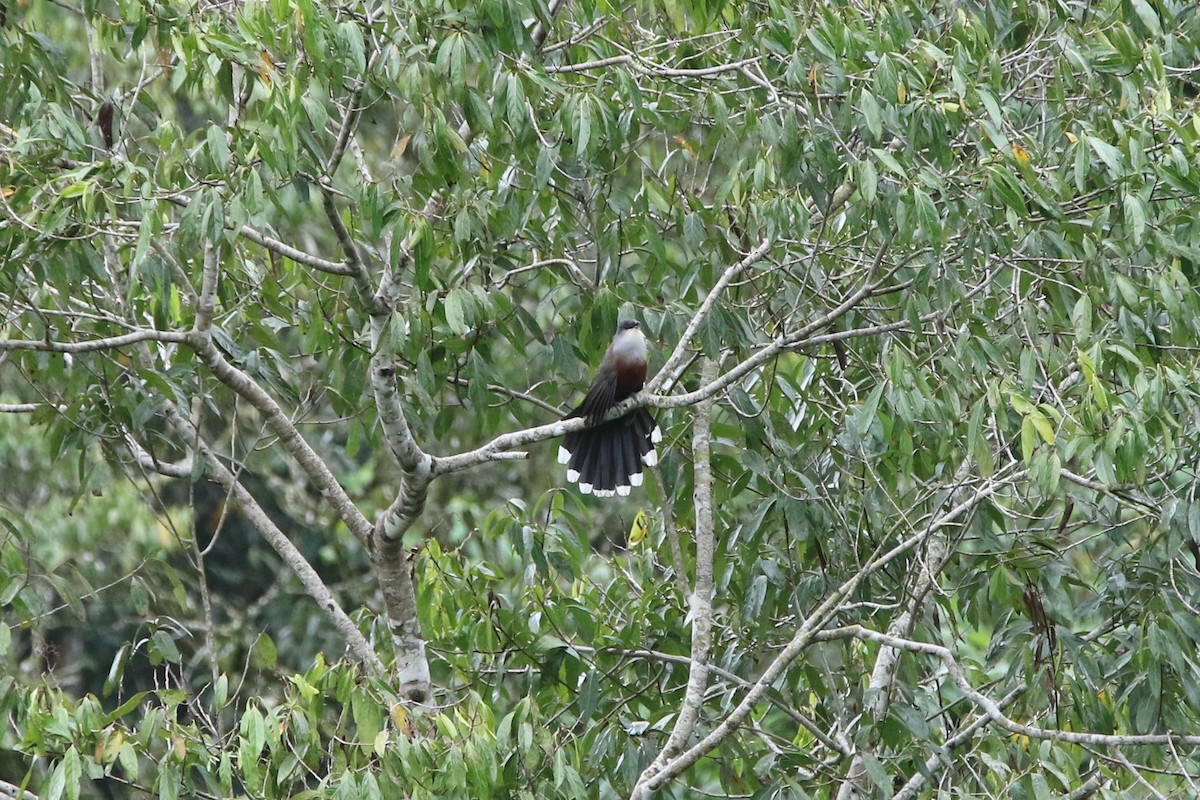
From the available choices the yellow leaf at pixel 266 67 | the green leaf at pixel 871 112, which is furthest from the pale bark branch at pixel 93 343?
the green leaf at pixel 871 112

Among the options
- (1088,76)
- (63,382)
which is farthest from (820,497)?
(63,382)

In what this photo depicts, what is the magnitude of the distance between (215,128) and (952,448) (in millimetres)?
2298

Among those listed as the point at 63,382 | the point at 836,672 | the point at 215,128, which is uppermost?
the point at 215,128

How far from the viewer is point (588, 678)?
4.31 meters

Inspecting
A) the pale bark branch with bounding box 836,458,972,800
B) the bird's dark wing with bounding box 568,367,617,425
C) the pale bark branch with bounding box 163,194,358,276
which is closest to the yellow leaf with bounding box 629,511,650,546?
the bird's dark wing with bounding box 568,367,617,425

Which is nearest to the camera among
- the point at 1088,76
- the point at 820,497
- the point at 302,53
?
the point at 302,53

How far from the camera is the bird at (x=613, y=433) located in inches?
203

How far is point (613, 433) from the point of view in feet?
17.9

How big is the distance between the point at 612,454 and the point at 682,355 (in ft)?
3.88

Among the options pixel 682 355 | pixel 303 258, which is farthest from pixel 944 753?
pixel 303 258

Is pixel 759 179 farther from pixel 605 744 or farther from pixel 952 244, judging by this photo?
pixel 605 744

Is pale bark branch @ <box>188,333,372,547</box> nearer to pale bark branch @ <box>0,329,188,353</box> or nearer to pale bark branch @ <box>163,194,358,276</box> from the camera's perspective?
pale bark branch @ <box>0,329,188,353</box>

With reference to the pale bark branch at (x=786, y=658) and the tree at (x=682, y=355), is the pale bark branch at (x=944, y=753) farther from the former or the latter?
the pale bark branch at (x=786, y=658)

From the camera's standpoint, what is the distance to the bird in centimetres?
515
